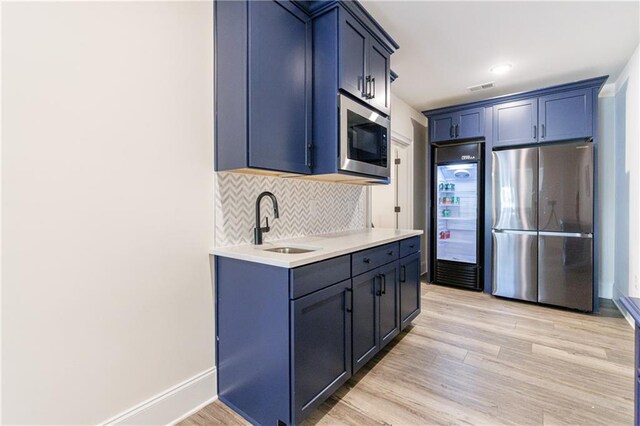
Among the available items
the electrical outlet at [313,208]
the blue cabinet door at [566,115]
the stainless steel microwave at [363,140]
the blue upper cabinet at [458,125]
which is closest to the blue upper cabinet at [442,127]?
the blue upper cabinet at [458,125]

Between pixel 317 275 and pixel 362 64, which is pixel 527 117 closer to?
pixel 362 64

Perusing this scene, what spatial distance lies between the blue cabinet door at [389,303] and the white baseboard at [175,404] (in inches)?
46.1

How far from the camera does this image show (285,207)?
2213 mm

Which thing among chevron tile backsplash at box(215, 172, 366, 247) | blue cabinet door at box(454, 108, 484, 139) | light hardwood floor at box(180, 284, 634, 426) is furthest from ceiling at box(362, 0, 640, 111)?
light hardwood floor at box(180, 284, 634, 426)

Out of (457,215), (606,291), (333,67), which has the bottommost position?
(606,291)

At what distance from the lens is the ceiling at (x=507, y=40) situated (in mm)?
2117

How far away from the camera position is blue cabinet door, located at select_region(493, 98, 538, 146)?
340 cm

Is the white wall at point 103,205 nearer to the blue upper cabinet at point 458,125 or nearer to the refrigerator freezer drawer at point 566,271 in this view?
the blue upper cabinet at point 458,125

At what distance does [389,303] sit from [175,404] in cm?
150

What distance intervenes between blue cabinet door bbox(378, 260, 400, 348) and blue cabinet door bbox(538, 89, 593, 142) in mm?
2560

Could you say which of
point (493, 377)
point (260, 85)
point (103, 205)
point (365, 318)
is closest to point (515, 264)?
point (493, 377)

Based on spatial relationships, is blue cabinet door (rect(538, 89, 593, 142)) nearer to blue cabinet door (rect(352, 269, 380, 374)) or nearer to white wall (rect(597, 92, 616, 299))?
white wall (rect(597, 92, 616, 299))

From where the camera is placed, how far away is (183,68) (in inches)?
63.1

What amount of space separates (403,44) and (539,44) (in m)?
1.17
